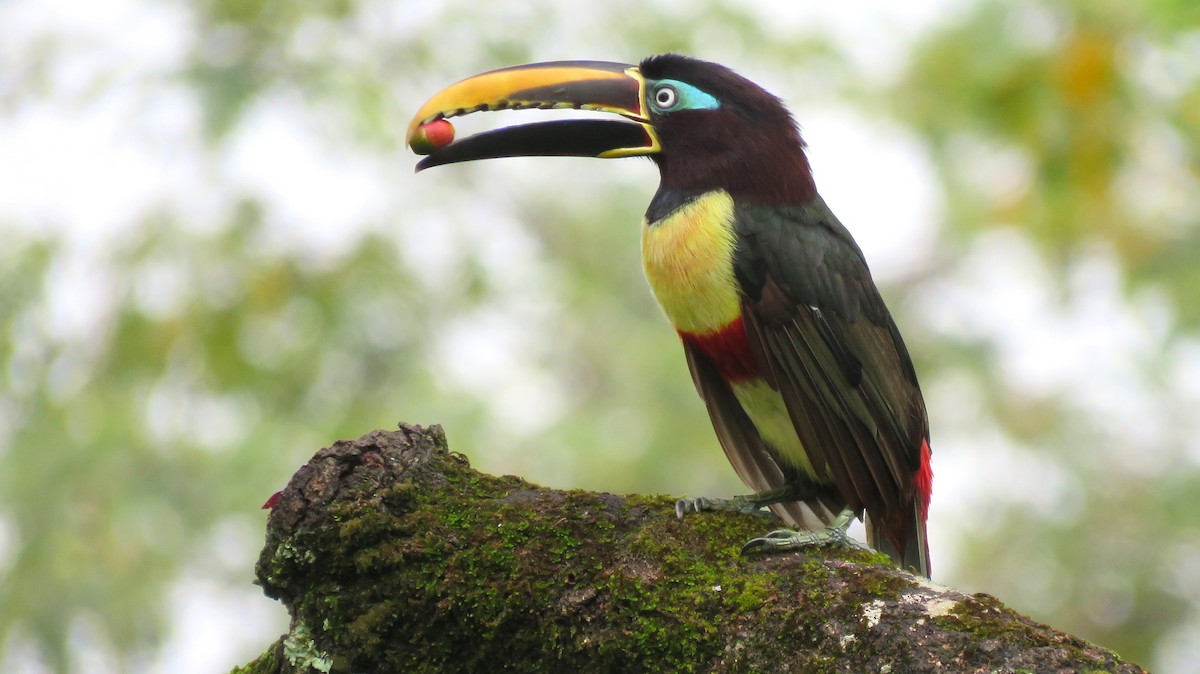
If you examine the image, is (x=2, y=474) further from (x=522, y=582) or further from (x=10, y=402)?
(x=522, y=582)

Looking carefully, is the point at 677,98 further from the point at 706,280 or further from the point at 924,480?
the point at 924,480

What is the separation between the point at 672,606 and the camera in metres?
2.84

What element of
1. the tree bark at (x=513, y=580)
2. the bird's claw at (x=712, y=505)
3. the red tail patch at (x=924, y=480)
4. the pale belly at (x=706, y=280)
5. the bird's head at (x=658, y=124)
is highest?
the bird's head at (x=658, y=124)

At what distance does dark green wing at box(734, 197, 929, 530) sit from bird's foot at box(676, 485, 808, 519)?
182mm

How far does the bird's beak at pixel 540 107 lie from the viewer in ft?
14.4

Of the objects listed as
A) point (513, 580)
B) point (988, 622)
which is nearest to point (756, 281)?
point (513, 580)

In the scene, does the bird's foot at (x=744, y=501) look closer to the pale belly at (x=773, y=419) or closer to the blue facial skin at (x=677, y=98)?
the pale belly at (x=773, y=419)

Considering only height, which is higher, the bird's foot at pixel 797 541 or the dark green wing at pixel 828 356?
the dark green wing at pixel 828 356

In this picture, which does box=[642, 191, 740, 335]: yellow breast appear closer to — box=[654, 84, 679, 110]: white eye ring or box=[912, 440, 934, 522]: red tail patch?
box=[654, 84, 679, 110]: white eye ring

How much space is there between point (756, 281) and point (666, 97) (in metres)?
0.87

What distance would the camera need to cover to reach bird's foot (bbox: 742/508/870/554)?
9.91ft

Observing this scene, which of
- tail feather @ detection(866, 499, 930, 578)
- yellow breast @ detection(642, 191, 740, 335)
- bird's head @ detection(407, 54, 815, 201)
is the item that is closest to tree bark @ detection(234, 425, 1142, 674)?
yellow breast @ detection(642, 191, 740, 335)

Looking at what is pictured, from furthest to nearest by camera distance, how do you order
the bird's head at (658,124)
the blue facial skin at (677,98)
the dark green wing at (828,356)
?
the blue facial skin at (677,98), the bird's head at (658,124), the dark green wing at (828,356)

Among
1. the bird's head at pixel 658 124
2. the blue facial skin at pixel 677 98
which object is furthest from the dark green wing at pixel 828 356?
the blue facial skin at pixel 677 98
